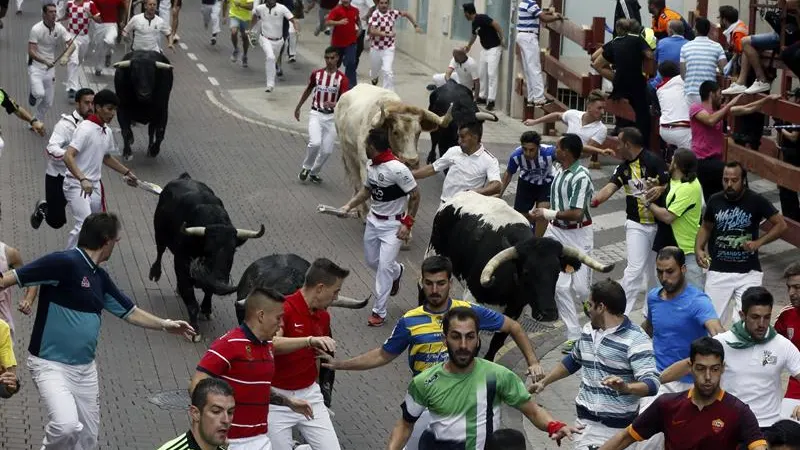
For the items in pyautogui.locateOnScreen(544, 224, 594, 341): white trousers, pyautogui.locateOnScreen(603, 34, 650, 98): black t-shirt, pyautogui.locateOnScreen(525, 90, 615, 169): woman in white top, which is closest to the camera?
pyautogui.locateOnScreen(544, 224, 594, 341): white trousers

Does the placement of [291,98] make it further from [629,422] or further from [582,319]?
[629,422]

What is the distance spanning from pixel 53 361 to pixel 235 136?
1432 centimetres

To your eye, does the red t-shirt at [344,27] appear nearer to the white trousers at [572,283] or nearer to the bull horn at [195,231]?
the bull horn at [195,231]

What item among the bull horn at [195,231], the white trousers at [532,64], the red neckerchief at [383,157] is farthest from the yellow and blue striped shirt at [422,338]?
the white trousers at [532,64]

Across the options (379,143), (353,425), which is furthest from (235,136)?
(353,425)

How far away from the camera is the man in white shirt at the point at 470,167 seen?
16188 millimetres

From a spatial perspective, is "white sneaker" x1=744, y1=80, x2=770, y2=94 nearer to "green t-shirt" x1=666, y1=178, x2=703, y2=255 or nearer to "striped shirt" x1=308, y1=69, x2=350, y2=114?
"green t-shirt" x1=666, y1=178, x2=703, y2=255

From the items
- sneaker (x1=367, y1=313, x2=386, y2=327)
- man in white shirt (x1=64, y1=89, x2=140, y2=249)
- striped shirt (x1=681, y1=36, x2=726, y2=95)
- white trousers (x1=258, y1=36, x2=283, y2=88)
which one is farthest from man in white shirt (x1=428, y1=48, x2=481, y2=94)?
sneaker (x1=367, y1=313, x2=386, y2=327)

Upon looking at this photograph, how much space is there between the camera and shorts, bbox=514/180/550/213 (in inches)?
660

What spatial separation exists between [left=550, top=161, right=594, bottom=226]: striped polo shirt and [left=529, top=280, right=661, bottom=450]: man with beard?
458cm

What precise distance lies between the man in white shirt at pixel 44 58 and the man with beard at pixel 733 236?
12852mm

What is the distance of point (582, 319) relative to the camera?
16.1 meters

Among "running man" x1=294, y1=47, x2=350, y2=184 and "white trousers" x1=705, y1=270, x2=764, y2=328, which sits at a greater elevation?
"white trousers" x1=705, y1=270, x2=764, y2=328

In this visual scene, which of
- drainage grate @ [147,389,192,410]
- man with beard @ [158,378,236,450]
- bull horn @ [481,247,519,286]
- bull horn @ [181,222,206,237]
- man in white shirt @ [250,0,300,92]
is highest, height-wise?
man with beard @ [158,378,236,450]
